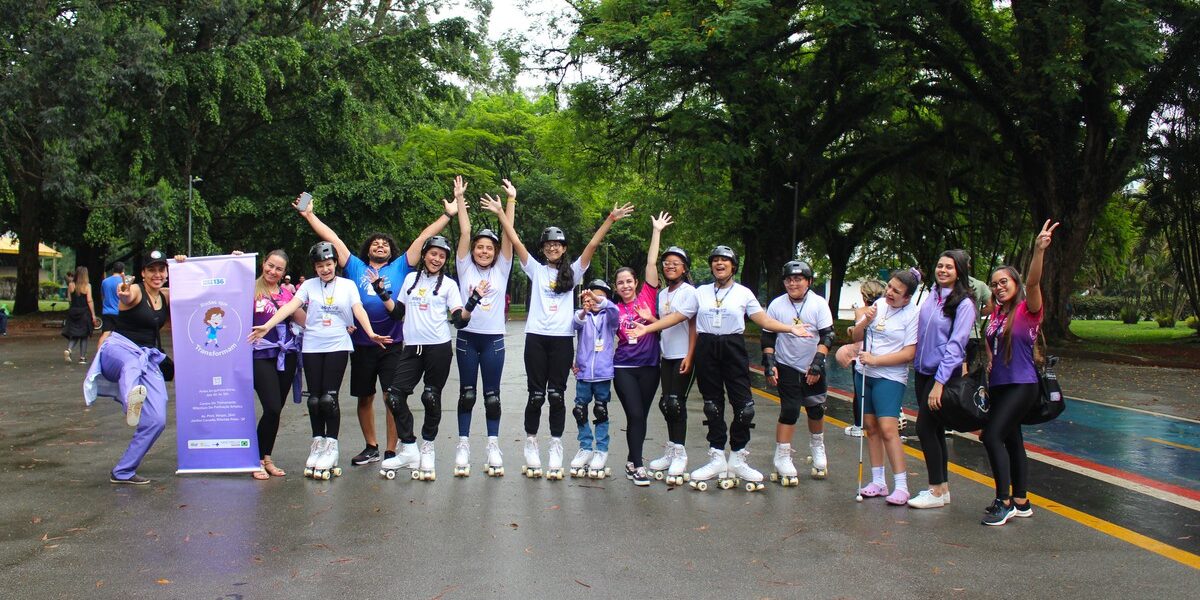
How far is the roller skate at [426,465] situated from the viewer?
23.4 ft

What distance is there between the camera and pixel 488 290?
725 cm

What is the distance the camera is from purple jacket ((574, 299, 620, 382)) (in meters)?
7.29

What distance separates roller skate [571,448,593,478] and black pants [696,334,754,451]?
3.41ft

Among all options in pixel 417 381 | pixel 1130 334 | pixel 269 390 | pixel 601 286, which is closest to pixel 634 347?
pixel 601 286

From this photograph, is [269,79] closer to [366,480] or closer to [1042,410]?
[366,480]

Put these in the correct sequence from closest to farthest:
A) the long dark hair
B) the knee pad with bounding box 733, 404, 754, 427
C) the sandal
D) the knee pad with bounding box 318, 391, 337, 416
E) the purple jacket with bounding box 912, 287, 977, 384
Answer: the purple jacket with bounding box 912, 287, 977, 384, the long dark hair, the knee pad with bounding box 733, 404, 754, 427, the knee pad with bounding box 318, 391, 337, 416, the sandal

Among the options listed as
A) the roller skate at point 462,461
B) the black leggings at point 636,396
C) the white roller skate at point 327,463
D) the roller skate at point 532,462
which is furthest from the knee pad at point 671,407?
the white roller skate at point 327,463

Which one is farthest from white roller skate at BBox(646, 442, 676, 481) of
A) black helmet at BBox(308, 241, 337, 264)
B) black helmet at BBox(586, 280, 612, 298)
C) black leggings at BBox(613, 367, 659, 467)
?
black helmet at BBox(308, 241, 337, 264)

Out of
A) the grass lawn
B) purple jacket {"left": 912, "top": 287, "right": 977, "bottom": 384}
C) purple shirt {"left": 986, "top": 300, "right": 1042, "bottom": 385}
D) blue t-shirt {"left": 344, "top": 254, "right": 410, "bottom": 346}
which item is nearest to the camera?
purple shirt {"left": 986, "top": 300, "right": 1042, "bottom": 385}

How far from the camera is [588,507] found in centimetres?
639

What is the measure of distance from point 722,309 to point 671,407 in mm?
824

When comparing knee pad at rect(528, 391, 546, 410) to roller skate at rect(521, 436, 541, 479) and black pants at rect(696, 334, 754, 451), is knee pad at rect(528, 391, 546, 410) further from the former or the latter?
black pants at rect(696, 334, 754, 451)

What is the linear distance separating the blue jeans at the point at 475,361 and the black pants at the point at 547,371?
0.25 meters

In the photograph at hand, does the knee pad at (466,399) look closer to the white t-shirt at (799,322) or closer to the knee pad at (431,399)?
the knee pad at (431,399)
